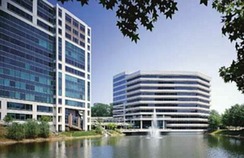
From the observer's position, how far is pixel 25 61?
318 ft

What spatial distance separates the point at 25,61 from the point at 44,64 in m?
9.51

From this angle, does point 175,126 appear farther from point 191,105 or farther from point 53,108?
point 53,108

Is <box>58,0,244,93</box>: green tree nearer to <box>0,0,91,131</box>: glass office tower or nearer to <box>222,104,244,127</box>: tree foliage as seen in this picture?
<box>0,0,91,131</box>: glass office tower

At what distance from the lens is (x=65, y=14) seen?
118 meters

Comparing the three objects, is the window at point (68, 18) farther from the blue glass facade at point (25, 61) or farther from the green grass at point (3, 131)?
the green grass at point (3, 131)

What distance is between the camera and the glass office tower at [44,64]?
9062 centimetres

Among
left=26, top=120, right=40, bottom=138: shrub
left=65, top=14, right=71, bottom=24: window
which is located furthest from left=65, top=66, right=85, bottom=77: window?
left=26, top=120, right=40, bottom=138: shrub

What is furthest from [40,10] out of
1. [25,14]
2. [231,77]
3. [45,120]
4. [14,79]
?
[231,77]

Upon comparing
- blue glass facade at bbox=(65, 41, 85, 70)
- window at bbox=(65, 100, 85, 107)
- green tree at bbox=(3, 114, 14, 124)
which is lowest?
green tree at bbox=(3, 114, 14, 124)

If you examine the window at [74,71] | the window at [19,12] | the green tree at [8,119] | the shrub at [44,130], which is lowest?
the shrub at [44,130]

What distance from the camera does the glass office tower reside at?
90.6 metres

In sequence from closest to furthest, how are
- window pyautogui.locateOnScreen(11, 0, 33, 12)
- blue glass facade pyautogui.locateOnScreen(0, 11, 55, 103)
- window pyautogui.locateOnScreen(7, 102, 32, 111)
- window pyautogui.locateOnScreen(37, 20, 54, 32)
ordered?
1. blue glass facade pyautogui.locateOnScreen(0, 11, 55, 103)
2. window pyautogui.locateOnScreen(7, 102, 32, 111)
3. window pyautogui.locateOnScreen(11, 0, 33, 12)
4. window pyautogui.locateOnScreen(37, 20, 54, 32)

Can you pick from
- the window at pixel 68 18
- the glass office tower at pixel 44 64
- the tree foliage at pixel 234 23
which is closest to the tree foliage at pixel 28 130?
the glass office tower at pixel 44 64

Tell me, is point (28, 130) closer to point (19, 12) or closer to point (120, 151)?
point (19, 12)
